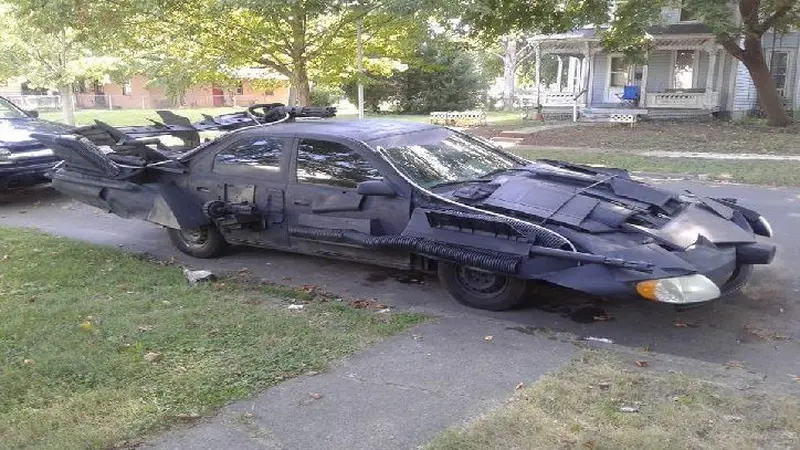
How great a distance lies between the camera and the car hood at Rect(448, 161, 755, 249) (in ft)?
15.8

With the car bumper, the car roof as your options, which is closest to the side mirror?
the car roof

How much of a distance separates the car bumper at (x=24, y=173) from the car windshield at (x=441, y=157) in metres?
6.09

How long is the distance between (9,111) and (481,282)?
9412 millimetres

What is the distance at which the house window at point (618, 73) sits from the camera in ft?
85.9

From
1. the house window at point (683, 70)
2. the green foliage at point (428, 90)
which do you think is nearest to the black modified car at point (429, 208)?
the house window at point (683, 70)

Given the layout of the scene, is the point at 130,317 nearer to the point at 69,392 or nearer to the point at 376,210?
the point at 69,392

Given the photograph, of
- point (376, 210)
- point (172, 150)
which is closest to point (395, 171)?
point (376, 210)

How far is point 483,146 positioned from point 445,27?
11120 mm

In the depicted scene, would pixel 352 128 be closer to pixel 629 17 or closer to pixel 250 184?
pixel 250 184

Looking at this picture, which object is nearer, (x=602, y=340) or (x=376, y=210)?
(x=602, y=340)

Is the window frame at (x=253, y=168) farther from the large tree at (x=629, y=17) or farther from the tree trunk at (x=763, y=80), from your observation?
the tree trunk at (x=763, y=80)

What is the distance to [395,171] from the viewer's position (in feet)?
18.3

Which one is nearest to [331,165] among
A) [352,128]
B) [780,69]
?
[352,128]

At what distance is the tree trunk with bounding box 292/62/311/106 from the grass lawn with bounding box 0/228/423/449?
1017cm
